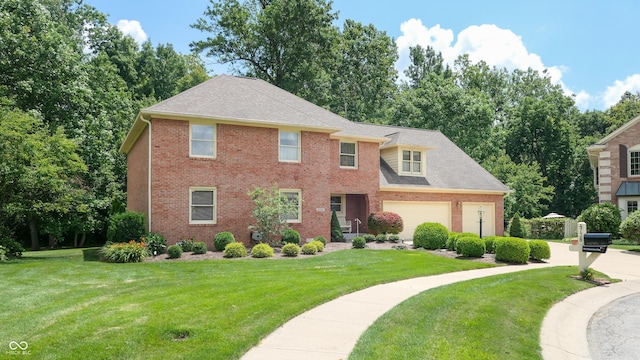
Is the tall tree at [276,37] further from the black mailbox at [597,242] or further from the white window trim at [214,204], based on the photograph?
the black mailbox at [597,242]

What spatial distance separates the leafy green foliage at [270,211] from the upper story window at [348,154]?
5254mm

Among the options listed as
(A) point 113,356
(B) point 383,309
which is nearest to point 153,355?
(A) point 113,356

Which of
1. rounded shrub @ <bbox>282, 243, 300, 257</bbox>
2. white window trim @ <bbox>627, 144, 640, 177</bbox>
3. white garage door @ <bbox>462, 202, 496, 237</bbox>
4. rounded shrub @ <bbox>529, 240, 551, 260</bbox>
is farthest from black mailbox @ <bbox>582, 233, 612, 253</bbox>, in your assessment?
white window trim @ <bbox>627, 144, 640, 177</bbox>

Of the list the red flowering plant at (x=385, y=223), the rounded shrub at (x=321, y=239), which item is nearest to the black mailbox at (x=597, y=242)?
the rounded shrub at (x=321, y=239)

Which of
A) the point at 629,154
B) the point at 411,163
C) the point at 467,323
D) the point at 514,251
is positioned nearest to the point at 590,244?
the point at 514,251

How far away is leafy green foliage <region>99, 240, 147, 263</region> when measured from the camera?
14.6 metres

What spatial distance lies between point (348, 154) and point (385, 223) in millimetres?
3997

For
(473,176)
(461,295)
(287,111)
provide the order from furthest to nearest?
(473,176) → (287,111) → (461,295)

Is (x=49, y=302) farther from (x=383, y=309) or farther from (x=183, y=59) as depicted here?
(x=183, y=59)

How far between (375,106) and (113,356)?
A: 41717mm

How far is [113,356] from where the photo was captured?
206 inches

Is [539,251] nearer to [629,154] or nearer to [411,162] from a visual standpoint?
[411,162]

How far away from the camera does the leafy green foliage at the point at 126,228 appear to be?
16.0m

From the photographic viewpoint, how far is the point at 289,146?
19.9 m
